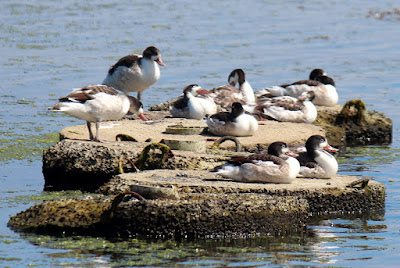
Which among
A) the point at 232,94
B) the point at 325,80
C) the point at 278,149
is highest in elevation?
the point at 325,80

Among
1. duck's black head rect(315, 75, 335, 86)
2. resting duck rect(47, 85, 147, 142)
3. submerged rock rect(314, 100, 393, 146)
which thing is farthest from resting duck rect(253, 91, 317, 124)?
resting duck rect(47, 85, 147, 142)

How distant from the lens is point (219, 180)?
9.91 metres

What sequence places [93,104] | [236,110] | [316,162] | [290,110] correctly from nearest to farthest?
[316,162], [93,104], [236,110], [290,110]

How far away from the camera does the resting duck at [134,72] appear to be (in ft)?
56.0

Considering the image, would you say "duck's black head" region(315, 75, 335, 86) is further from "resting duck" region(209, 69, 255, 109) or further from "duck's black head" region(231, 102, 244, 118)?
"duck's black head" region(231, 102, 244, 118)

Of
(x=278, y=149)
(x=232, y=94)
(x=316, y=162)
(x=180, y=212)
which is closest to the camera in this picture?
(x=180, y=212)

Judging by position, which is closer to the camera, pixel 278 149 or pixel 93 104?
pixel 278 149

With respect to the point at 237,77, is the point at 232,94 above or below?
below

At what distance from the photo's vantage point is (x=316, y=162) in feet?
35.3

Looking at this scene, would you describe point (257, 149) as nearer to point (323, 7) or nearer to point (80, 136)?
point (80, 136)

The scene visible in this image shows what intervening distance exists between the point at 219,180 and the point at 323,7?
85.2 ft

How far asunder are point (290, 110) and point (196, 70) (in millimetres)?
6418

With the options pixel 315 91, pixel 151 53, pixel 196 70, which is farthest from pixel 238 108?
pixel 196 70

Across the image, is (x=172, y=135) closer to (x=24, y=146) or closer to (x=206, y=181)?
(x=24, y=146)
